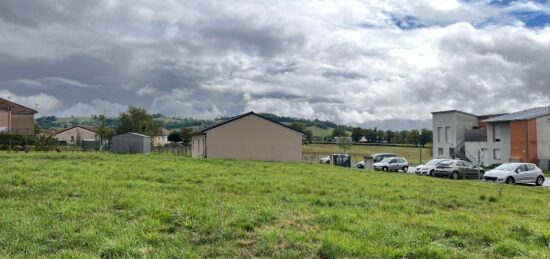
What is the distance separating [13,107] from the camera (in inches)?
2662

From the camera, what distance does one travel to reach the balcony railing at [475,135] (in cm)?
5628

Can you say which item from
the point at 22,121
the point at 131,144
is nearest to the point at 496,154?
the point at 131,144

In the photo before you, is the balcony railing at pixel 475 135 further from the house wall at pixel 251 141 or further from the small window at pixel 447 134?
the house wall at pixel 251 141

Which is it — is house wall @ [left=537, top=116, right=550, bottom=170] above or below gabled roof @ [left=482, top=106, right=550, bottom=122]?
below

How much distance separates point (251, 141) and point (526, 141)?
1137 inches

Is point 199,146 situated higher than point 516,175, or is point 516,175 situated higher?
point 199,146

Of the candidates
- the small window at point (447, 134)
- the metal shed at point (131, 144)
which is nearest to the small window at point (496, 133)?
the small window at point (447, 134)

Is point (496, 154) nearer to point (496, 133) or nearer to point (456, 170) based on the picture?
point (496, 133)

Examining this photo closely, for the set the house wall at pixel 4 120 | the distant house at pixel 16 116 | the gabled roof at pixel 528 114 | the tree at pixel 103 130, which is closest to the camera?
the gabled roof at pixel 528 114

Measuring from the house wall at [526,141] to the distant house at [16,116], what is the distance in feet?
205

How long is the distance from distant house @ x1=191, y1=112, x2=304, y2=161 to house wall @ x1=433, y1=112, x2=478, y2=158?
25.5 meters

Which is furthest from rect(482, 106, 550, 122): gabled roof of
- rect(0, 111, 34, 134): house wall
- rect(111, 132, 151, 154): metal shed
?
rect(0, 111, 34, 134): house wall

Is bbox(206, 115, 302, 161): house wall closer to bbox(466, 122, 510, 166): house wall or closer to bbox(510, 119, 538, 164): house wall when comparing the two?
bbox(466, 122, 510, 166): house wall

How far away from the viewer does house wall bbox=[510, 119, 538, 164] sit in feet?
155
